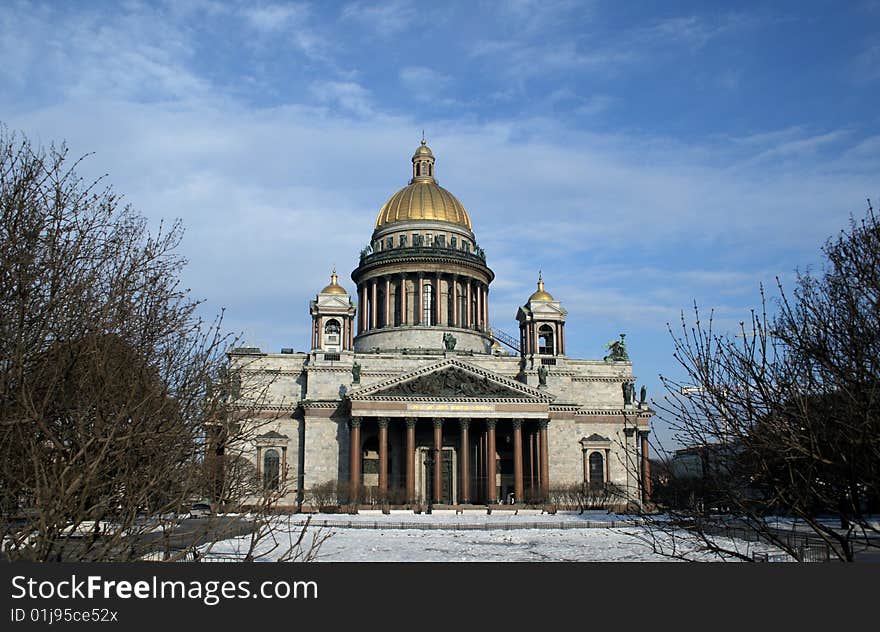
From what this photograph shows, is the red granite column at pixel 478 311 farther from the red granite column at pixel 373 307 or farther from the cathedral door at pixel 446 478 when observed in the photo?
the cathedral door at pixel 446 478

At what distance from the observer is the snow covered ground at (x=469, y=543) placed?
85.5 ft

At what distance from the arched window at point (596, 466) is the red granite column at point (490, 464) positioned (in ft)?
29.8

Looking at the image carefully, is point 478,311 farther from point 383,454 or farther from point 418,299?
point 383,454

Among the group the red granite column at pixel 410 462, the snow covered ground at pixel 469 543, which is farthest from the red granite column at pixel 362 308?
the snow covered ground at pixel 469 543

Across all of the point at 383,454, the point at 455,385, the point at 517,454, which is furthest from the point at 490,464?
the point at 383,454

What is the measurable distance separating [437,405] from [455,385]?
205 centimetres

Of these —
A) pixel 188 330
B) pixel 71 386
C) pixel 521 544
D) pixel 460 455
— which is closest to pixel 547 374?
pixel 460 455

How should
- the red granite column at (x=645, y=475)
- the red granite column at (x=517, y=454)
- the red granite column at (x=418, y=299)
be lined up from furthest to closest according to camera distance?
the red granite column at (x=418, y=299)
the red granite column at (x=517, y=454)
the red granite column at (x=645, y=475)

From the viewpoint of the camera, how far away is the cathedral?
204 ft

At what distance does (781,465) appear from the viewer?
14.3m

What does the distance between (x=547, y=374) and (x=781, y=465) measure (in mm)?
55182

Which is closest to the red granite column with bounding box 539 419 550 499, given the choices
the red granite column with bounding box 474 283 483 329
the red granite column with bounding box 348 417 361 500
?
the red granite column with bounding box 348 417 361 500

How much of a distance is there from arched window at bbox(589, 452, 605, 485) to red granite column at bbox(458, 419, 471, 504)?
10511 mm

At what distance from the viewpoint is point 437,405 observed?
62375 millimetres
